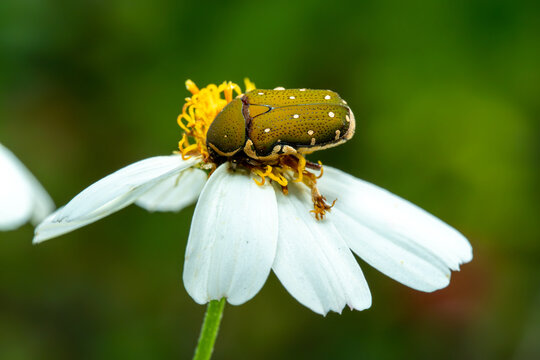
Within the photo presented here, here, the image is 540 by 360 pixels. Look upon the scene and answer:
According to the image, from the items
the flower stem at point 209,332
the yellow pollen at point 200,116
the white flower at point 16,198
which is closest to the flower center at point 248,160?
the yellow pollen at point 200,116

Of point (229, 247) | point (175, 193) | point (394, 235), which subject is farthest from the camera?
point (175, 193)

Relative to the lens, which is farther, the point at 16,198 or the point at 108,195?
the point at 16,198

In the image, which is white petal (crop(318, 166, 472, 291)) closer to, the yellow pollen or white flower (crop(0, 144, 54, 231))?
the yellow pollen

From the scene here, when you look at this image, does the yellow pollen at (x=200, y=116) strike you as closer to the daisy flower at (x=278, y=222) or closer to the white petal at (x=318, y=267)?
the daisy flower at (x=278, y=222)

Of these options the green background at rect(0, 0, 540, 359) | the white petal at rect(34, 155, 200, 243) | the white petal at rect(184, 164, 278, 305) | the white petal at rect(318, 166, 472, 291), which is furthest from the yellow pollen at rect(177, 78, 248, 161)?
the green background at rect(0, 0, 540, 359)

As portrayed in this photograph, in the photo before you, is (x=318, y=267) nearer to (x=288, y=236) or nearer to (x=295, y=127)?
(x=288, y=236)

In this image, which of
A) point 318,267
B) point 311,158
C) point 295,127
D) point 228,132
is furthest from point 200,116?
point 311,158

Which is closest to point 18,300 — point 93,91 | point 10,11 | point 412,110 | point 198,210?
point 93,91
